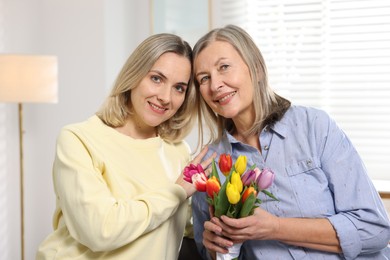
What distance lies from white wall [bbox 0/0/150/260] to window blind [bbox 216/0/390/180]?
3.40 feet

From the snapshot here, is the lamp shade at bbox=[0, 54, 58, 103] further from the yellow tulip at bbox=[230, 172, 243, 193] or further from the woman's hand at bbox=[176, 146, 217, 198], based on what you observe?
the yellow tulip at bbox=[230, 172, 243, 193]

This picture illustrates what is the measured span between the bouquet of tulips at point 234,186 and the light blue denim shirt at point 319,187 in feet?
1.07

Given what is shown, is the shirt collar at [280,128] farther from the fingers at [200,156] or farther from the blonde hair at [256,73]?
the fingers at [200,156]

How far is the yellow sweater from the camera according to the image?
1.74 metres

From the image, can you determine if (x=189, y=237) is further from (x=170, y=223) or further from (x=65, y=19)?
(x=65, y=19)

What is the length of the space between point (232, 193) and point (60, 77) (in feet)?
8.79

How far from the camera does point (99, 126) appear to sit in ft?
6.61

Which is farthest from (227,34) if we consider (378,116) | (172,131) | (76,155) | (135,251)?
(378,116)

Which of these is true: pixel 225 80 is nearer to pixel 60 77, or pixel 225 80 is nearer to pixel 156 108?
pixel 156 108

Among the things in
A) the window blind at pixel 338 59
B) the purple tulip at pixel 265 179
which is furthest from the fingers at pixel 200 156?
the window blind at pixel 338 59

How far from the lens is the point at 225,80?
1.98m

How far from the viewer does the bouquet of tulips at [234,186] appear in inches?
59.4

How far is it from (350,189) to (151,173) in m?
0.72

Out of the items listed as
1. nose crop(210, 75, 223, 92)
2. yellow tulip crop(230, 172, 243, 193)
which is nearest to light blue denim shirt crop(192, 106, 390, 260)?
nose crop(210, 75, 223, 92)
